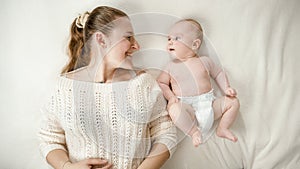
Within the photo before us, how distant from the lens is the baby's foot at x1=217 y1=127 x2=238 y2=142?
3.78ft

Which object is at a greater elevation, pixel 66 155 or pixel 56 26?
pixel 56 26

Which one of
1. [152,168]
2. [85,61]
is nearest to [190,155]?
[152,168]

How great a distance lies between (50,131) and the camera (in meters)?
1.15

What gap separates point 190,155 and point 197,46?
11.3 inches

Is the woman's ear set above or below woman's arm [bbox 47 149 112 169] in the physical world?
above

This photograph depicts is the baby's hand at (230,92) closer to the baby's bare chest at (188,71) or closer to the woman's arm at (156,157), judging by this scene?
the baby's bare chest at (188,71)

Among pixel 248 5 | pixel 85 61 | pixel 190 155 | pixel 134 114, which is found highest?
pixel 248 5

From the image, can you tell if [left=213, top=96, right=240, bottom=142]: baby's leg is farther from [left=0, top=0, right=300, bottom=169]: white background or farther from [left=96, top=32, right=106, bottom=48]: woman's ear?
[left=96, top=32, right=106, bottom=48]: woman's ear

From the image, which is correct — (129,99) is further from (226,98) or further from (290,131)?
(290,131)

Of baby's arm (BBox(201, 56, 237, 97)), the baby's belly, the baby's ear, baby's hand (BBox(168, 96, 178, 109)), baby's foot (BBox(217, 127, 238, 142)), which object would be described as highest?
the baby's ear

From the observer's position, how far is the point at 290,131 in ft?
3.93

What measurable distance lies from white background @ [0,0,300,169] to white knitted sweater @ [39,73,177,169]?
58 mm

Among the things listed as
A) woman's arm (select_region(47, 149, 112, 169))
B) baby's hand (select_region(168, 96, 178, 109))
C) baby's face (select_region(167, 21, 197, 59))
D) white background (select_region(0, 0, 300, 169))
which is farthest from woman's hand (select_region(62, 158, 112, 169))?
baby's face (select_region(167, 21, 197, 59))

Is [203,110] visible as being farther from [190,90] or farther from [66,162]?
[66,162]
